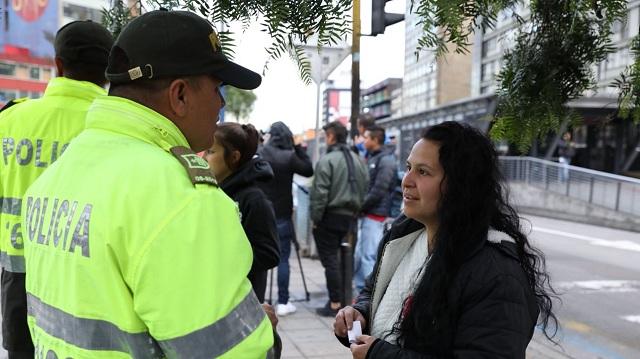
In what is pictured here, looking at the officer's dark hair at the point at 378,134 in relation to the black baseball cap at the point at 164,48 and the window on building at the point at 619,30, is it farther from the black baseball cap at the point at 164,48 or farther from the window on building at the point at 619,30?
the black baseball cap at the point at 164,48

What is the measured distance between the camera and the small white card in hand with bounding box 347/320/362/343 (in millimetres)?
1821

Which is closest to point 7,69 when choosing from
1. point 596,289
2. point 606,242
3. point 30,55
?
point 30,55

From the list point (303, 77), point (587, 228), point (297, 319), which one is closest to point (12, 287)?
point (303, 77)

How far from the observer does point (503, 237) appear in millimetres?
1726

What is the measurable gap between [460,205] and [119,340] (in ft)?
3.53

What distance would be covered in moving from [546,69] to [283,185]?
384 cm

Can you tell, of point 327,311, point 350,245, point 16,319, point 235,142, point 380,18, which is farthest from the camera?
point 327,311

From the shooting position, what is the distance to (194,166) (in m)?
1.13

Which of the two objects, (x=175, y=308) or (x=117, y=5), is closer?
(x=175, y=308)

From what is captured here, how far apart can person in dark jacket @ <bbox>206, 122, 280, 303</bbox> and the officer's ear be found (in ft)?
5.96

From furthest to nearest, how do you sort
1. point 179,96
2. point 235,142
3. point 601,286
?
point 601,286, point 235,142, point 179,96

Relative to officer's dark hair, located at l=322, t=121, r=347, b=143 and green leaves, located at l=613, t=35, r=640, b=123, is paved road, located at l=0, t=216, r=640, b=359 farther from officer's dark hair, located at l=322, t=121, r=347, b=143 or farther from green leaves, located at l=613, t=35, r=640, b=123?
officer's dark hair, located at l=322, t=121, r=347, b=143

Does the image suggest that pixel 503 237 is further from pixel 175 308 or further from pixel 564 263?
pixel 564 263

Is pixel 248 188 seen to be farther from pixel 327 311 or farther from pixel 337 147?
pixel 327 311
